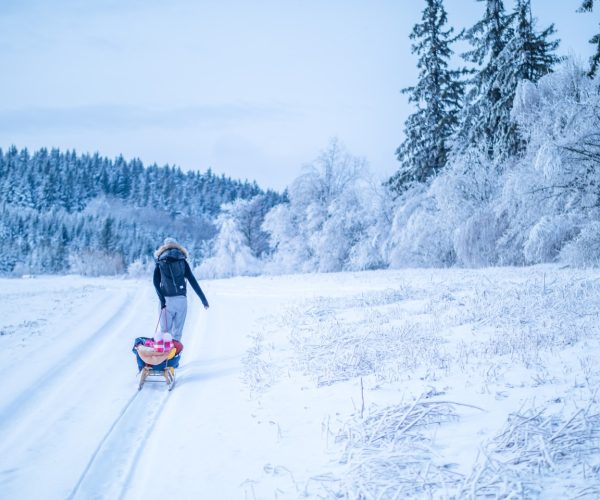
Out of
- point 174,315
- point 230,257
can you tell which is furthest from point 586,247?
point 230,257

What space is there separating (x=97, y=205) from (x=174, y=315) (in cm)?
Result: 17191

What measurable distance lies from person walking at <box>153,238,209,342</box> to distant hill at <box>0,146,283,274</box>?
288ft

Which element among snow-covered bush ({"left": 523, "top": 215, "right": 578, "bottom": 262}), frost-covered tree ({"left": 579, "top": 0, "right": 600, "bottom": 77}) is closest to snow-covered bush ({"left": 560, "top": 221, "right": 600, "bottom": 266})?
snow-covered bush ({"left": 523, "top": 215, "right": 578, "bottom": 262})

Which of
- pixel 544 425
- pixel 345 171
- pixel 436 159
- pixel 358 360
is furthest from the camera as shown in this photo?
pixel 345 171

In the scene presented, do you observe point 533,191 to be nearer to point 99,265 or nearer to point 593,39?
point 593,39

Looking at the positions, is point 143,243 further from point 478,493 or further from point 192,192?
point 478,493

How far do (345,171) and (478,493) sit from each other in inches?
1329

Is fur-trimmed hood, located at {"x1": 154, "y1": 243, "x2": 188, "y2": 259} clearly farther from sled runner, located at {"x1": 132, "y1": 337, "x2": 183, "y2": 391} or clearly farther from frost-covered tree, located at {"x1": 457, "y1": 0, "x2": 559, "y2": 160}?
frost-covered tree, located at {"x1": 457, "y1": 0, "x2": 559, "y2": 160}

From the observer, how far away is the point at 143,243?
370 ft

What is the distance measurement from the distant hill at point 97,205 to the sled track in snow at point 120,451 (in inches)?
3549

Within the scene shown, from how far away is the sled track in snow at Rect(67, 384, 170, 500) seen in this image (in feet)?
12.4

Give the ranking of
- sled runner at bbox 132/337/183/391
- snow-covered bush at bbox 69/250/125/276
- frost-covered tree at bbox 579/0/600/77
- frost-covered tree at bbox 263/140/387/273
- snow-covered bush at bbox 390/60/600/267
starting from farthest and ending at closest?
1. snow-covered bush at bbox 69/250/125/276
2. frost-covered tree at bbox 263/140/387/273
3. snow-covered bush at bbox 390/60/600/267
4. frost-covered tree at bbox 579/0/600/77
5. sled runner at bbox 132/337/183/391

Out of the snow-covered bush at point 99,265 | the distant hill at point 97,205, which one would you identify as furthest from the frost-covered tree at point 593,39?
the distant hill at point 97,205

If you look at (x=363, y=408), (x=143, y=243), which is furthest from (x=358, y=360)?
(x=143, y=243)
